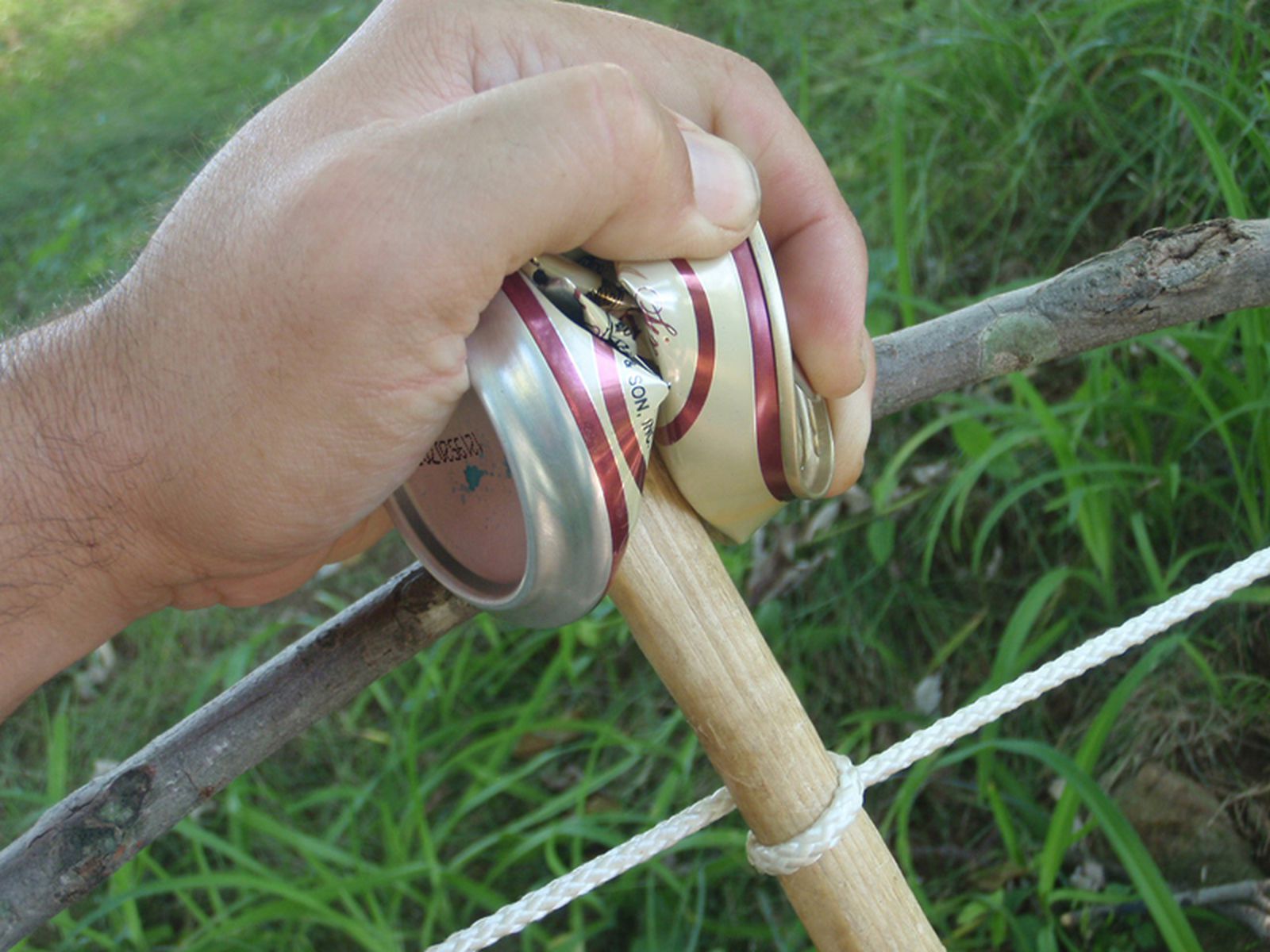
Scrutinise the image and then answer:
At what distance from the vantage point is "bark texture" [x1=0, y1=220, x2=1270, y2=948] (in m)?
0.87

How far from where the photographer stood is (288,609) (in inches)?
95.1

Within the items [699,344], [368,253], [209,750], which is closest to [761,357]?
[699,344]

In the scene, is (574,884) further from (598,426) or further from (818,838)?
(598,426)

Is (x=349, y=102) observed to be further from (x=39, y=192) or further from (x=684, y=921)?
(x=39, y=192)

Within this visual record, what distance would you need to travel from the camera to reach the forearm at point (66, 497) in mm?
779

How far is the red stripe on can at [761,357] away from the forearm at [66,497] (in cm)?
39

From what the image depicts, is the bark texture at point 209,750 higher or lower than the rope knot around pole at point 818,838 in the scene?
higher

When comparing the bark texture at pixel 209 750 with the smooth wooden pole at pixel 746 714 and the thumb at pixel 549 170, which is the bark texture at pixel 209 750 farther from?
the thumb at pixel 549 170

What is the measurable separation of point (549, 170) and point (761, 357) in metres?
0.19

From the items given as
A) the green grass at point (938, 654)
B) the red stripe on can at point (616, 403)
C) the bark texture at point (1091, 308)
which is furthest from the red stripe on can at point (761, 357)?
the green grass at point (938, 654)

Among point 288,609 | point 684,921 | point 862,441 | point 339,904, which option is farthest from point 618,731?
point 862,441

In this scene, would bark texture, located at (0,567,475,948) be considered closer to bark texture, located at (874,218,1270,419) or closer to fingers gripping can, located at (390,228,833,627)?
fingers gripping can, located at (390,228,833,627)

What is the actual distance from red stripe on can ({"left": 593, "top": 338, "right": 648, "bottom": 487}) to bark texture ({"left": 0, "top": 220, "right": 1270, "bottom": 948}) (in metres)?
0.24

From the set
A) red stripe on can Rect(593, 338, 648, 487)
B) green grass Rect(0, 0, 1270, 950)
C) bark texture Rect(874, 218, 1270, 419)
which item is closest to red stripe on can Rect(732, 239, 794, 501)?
red stripe on can Rect(593, 338, 648, 487)
